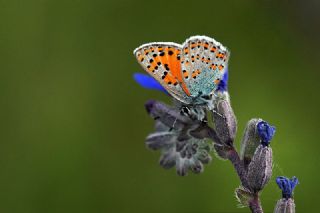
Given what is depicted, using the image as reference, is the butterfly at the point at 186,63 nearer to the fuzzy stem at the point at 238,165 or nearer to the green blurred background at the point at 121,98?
the fuzzy stem at the point at 238,165

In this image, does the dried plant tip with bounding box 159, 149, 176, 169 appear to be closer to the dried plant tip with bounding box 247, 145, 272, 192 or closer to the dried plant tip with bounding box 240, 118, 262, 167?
the dried plant tip with bounding box 240, 118, 262, 167

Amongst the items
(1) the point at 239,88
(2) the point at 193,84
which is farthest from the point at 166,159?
(1) the point at 239,88

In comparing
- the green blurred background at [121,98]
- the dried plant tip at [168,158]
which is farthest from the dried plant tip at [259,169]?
the green blurred background at [121,98]

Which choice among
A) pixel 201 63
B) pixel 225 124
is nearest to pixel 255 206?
pixel 225 124

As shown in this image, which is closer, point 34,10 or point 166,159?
point 166,159

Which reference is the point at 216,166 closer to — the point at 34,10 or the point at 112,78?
the point at 112,78

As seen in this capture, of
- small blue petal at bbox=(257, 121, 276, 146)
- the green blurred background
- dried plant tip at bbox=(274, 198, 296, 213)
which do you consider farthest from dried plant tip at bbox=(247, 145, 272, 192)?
the green blurred background
